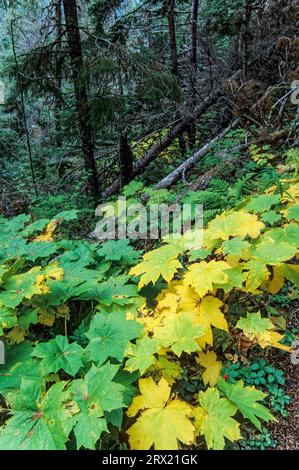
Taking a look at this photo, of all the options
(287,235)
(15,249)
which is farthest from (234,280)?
(15,249)

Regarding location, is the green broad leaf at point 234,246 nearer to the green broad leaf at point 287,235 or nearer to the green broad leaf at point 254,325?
the green broad leaf at point 287,235

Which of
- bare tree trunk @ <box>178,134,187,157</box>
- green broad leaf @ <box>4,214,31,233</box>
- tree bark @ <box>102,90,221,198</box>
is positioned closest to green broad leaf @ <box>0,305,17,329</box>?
green broad leaf @ <box>4,214,31,233</box>

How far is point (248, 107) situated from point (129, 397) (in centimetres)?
514

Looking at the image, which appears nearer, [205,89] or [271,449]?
[271,449]

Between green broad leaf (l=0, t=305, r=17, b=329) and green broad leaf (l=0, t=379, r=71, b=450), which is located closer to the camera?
green broad leaf (l=0, t=379, r=71, b=450)

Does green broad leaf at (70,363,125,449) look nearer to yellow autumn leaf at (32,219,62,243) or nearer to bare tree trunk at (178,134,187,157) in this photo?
yellow autumn leaf at (32,219,62,243)

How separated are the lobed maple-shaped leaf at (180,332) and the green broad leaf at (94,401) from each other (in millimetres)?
362

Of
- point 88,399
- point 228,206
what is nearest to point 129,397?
point 88,399

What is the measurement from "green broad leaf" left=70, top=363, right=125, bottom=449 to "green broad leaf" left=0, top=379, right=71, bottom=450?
2.6 inches

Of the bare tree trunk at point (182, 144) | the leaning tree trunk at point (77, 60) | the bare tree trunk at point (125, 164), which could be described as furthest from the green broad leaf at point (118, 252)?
the bare tree trunk at point (182, 144)

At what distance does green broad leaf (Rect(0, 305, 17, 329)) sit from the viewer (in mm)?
1933

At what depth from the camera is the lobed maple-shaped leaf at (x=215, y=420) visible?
1.55 metres

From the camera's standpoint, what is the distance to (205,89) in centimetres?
798

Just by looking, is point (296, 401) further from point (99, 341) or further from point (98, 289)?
point (98, 289)
